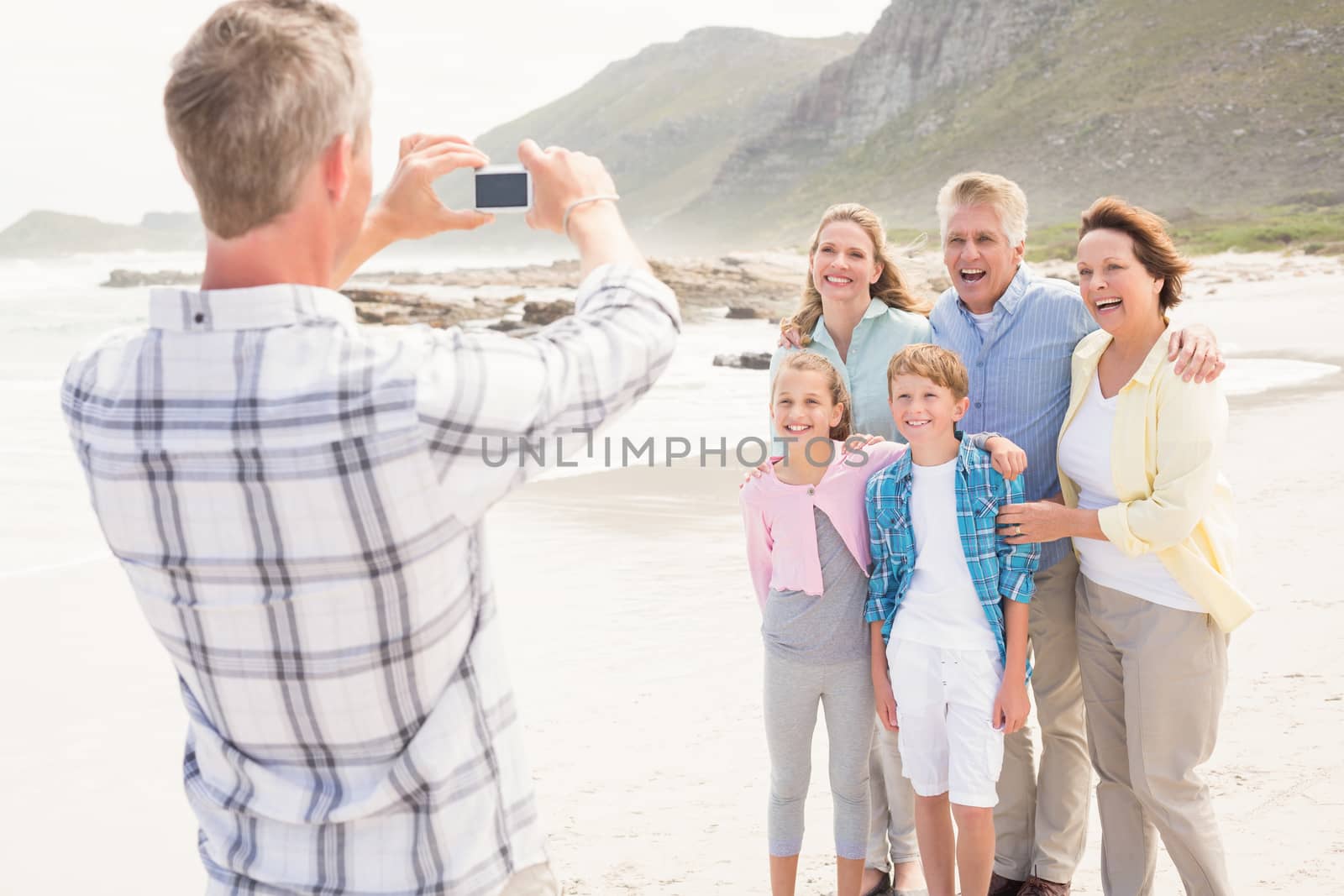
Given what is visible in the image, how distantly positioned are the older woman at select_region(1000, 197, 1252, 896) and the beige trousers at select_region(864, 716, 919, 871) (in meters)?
0.57

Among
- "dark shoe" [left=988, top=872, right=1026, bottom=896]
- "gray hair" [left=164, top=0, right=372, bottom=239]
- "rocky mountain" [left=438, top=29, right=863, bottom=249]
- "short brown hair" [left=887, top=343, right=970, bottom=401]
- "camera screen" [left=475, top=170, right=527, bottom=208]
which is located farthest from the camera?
"rocky mountain" [left=438, top=29, right=863, bottom=249]

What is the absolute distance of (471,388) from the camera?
1.16 meters

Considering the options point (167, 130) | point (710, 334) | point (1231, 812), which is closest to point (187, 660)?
point (167, 130)

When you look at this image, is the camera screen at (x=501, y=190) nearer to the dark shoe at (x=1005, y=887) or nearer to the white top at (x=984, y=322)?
the white top at (x=984, y=322)

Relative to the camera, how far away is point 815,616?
3.12m

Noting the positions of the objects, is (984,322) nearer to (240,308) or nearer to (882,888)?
(882,888)

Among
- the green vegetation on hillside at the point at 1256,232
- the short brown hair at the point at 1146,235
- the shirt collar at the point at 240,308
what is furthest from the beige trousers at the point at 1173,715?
the green vegetation on hillside at the point at 1256,232

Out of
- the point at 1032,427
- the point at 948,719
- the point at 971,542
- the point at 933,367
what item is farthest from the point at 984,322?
the point at 948,719

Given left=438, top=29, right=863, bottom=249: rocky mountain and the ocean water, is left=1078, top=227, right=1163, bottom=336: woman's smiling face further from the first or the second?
left=438, top=29, right=863, bottom=249: rocky mountain

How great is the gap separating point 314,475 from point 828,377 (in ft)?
7.31

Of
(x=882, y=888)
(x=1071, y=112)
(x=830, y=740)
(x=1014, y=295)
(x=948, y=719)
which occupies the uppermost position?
(x=1071, y=112)

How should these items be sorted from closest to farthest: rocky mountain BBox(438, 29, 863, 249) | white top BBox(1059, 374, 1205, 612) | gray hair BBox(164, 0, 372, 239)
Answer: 1. gray hair BBox(164, 0, 372, 239)
2. white top BBox(1059, 374, 1205, 612)
3. rocky mountain BBox(438, 29, 863, 249)

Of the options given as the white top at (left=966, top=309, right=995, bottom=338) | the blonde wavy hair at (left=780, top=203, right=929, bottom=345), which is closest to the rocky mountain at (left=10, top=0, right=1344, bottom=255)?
the blonde wavy hair at (left=780, top=203, right=929, bottom=345)

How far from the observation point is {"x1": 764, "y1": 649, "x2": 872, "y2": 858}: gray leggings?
3.07 m
